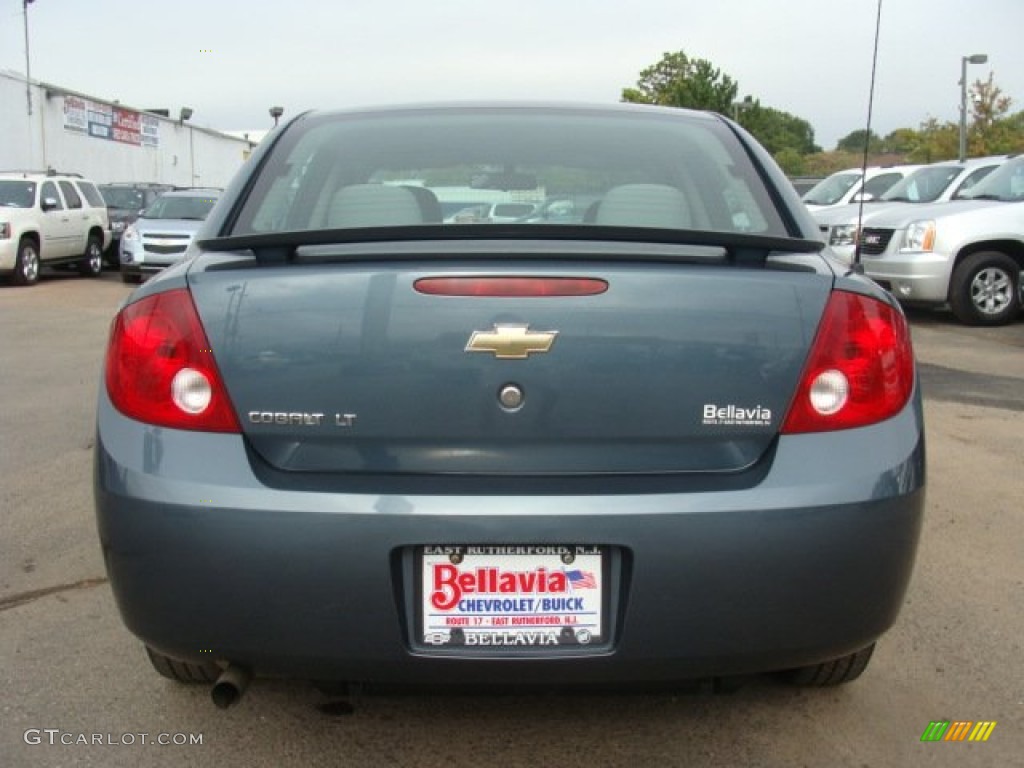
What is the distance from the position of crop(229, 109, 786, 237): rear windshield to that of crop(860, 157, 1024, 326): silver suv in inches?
335

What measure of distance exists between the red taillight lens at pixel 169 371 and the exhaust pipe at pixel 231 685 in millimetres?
523

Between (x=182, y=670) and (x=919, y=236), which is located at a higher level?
(x=919, y=236)

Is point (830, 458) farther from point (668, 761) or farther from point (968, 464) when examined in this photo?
point (968, 464)

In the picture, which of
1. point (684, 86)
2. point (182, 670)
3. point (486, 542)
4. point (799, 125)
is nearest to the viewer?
point (486, 542)

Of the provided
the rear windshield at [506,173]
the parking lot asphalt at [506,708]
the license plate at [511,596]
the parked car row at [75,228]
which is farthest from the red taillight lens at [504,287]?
Result: the parked car row at [75,228]

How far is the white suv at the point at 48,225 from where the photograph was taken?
50.9 ft

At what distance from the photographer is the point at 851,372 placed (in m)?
2.23

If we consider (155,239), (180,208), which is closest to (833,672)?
(155,239)

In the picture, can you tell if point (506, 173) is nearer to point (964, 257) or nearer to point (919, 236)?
point (919, 236)

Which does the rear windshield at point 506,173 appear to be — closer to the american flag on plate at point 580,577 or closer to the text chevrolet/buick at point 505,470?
the text chevrolet/buick at point 505,470

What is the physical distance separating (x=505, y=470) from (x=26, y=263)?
15672 millimetres

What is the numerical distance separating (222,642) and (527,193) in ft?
4.93

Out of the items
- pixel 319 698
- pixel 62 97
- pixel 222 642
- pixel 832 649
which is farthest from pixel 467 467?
pixel 62 97

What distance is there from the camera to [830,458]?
217cm
